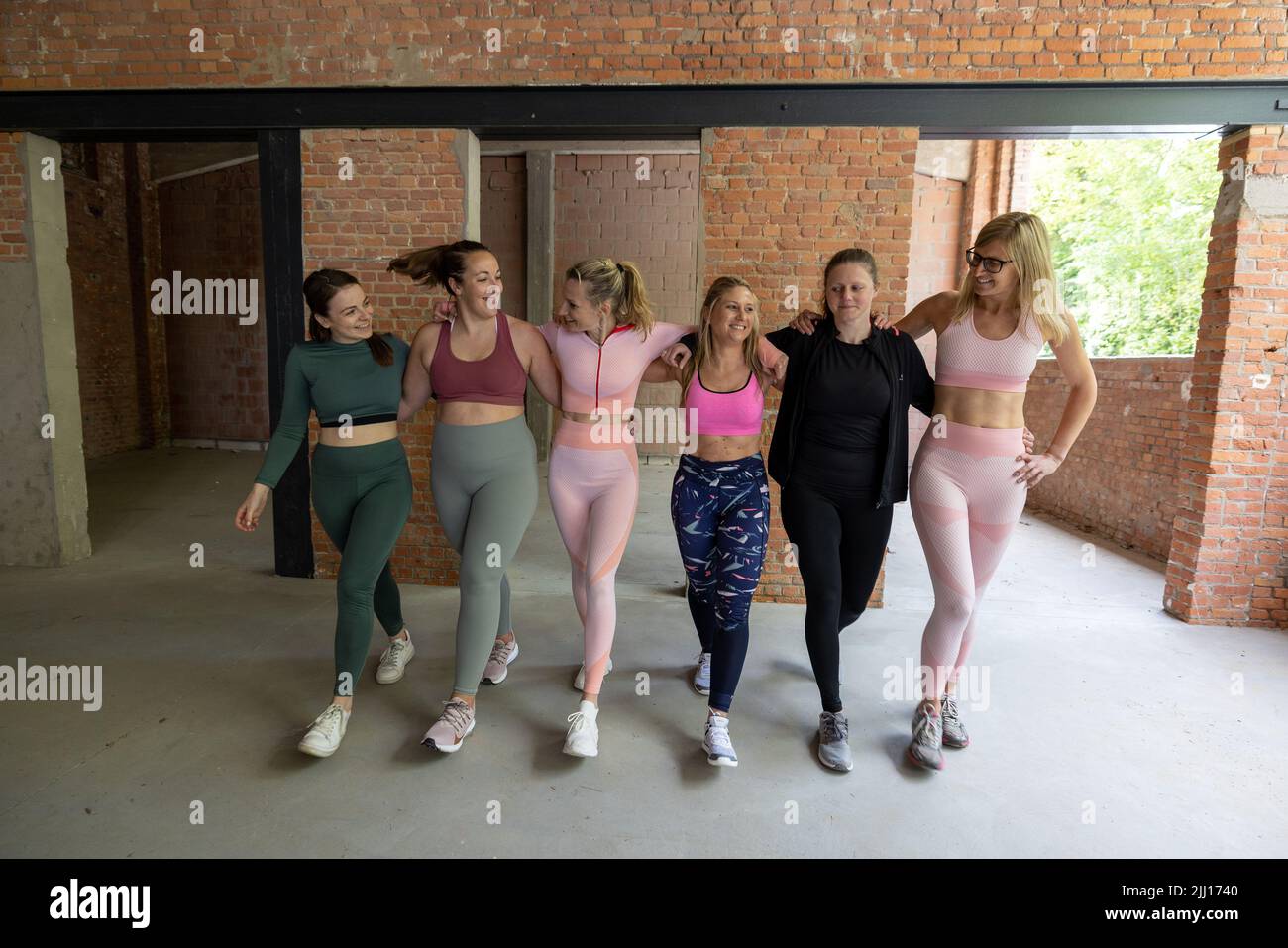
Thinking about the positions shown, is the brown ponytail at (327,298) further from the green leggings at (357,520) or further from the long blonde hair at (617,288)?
the long blonde hair at (617,288)

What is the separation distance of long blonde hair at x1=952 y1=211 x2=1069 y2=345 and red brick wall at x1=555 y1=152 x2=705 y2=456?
7.26 m

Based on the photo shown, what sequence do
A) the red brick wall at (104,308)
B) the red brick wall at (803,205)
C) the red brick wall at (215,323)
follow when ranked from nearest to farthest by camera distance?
the red brick wall at (803,205), the red brick wall at (104,308), the red brick wall at (215,323)

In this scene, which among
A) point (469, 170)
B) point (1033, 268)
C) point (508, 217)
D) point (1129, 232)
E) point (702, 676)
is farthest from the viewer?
point (1129, 232)

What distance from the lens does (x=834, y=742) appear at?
2576mm

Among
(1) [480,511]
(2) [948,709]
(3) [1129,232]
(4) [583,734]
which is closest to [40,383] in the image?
(1) [480,511]

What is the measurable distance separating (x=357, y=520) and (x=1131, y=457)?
6.27 meters

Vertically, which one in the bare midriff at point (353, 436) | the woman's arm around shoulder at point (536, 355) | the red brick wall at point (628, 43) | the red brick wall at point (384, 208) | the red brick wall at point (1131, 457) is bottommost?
the red brick wall at point (1131, 457)

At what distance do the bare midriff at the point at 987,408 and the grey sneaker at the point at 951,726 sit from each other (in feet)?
3.52

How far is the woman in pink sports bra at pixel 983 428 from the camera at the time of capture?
2473mm

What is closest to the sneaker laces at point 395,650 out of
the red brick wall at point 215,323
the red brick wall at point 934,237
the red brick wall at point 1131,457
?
the red brick wall at point 1131,457

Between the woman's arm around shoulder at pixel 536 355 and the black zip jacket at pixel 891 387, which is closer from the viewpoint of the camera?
the black zip jacket at pixel 891 387

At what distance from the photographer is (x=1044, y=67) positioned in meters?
3.74

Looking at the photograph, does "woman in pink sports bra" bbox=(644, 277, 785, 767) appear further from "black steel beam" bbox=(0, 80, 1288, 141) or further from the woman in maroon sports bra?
"black steel beam" bbox=(0, 80, 1288, 141)

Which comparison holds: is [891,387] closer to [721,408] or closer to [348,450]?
[721,408]
